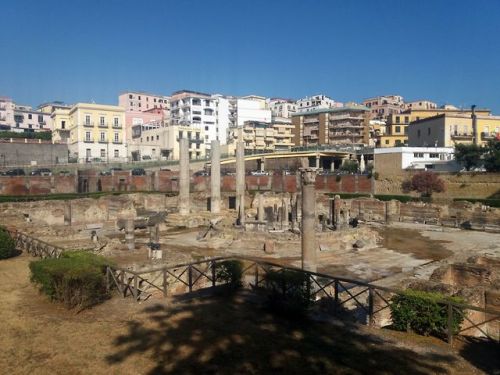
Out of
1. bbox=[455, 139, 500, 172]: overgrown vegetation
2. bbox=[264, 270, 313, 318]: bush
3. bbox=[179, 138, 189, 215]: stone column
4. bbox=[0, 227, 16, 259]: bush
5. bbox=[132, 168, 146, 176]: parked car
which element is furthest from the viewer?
bbox=[132, 168, 146, 176]: parked car

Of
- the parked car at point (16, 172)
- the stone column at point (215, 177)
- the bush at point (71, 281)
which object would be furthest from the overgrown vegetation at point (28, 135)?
the bush at point (71, 281)

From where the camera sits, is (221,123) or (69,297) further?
(221,123)

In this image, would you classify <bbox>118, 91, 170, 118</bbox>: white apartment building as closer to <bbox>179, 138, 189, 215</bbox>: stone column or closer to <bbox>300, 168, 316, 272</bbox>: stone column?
<bbox>179, 138, 189, 215</bbox>: stone column

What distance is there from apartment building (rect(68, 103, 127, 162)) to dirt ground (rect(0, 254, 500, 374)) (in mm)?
57792

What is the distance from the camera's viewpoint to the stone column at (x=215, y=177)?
36.9 metres

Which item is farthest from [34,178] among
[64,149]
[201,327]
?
[201,327]

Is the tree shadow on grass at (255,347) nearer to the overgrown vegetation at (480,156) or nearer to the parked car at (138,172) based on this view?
the overgrown vegetation at (480,156)

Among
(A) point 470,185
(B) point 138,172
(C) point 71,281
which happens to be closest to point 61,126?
(B) point 138,172

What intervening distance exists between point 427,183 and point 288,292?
40.4 metres

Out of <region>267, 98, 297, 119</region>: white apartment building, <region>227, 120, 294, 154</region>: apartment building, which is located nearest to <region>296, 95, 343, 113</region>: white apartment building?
<region>267, 98, 297, 119</region>: white apartment building

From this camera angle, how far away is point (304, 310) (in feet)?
32.3

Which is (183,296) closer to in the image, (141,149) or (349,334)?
(349,334)

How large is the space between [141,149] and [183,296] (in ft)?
210

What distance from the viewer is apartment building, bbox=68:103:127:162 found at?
65000 millimetres
